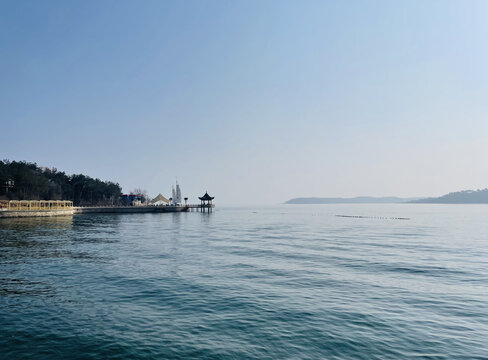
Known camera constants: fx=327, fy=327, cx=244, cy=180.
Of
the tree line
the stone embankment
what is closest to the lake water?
the stone embankment

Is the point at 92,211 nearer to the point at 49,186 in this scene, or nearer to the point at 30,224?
the point at 49,186

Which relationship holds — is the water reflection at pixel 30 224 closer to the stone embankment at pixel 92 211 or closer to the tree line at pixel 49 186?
the stone embankment at pixel 92 211

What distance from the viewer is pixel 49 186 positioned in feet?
369

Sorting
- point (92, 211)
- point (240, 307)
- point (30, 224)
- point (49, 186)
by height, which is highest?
point (49, 186)

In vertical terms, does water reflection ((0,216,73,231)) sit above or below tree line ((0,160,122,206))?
below

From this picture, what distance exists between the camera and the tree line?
307 ft

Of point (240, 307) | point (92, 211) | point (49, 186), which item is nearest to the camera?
point (240, 307)

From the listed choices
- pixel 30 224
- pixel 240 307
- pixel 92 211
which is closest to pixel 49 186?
pixel 92 211

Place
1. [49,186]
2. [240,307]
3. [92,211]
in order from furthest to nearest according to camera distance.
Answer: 1. [49,186]
2. [92,211]
3. [240,307]

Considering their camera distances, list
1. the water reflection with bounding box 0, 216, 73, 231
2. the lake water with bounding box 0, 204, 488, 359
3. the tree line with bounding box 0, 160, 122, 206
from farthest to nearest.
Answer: the tree line with bounding box 0, 160, 122, 206 < the water reflection with bounding box 0, 216, 73, 231 < the lake water with bounding box 0, 204, 488, 359

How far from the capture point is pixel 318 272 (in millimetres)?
20859

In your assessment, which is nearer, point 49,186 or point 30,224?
point 30,224

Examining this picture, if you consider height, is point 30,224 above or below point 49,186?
below

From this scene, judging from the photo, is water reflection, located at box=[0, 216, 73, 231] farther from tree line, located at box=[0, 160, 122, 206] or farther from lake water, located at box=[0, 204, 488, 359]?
tree line, located at box=[0, 160, 122, 206]
